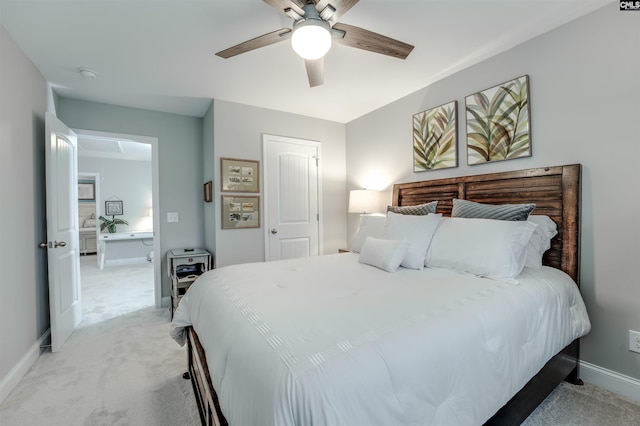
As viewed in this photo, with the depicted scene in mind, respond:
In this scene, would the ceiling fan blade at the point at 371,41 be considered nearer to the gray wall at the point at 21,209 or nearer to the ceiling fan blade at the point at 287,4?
the ceiling fan blade at the point at 287,4

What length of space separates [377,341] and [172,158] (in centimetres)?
363

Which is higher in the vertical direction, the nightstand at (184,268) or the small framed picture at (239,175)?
the small framed picture at (239,175)

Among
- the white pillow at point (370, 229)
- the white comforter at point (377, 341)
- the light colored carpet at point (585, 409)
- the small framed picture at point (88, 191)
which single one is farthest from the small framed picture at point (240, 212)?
the small framed picture at point (88, 191)

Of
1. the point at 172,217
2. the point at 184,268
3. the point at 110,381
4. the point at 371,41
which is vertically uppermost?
the point at 371,41

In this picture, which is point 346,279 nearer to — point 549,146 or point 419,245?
point 419,245

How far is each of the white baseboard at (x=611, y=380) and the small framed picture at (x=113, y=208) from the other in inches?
339

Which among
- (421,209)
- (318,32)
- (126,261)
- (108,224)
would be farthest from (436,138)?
(108,224)

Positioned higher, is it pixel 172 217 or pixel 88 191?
pixel 88 191

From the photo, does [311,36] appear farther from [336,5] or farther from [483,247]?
[483,247]

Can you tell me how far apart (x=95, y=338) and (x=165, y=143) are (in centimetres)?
230

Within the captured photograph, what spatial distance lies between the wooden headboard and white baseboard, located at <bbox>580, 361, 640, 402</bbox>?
58cm

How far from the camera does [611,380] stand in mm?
1833

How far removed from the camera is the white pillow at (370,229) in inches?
102

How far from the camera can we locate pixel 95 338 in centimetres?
270
